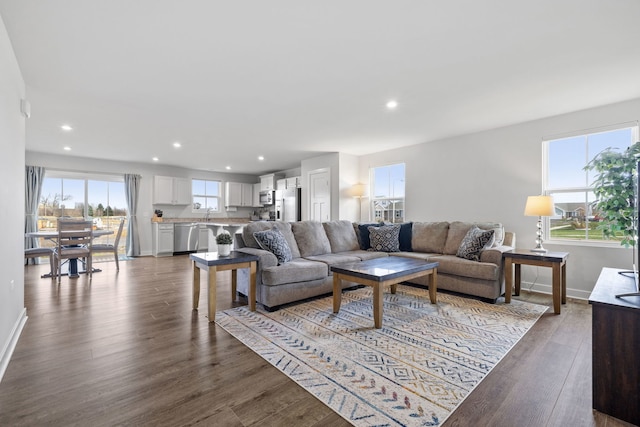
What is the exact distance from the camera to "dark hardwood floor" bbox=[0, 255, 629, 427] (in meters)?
1.60

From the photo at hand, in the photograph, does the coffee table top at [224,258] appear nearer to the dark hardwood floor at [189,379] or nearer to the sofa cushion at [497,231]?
the dark hardwood floor at [189,379]

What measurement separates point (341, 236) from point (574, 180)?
10.6 feet

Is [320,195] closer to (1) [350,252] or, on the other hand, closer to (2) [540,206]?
(1) [350,252]

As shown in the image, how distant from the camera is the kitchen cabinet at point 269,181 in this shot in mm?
8641

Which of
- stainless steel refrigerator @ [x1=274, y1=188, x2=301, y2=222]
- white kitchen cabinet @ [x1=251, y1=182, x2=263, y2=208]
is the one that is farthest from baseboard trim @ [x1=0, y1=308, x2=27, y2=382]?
white kitchen cabinet @ [x1=251, y1=182, x2=263, y2=208]

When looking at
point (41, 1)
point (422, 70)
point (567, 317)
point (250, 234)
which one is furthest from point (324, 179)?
point (41, 1)

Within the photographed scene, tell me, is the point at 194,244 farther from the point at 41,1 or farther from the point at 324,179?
the point at 41,1

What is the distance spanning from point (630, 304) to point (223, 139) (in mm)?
5372

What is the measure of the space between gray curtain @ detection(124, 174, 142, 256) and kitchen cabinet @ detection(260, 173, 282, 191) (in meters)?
3.23

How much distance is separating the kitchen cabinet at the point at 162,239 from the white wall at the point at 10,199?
4.85 metres

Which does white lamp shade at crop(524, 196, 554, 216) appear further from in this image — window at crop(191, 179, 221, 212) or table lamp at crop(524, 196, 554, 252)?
window at crop(191, 179, 221, 212)

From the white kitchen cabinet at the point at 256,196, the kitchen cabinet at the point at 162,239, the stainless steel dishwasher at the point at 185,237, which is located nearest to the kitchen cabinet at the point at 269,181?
the white kitchen cabinet at the point at 256,196

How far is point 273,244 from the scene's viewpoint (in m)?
3.61

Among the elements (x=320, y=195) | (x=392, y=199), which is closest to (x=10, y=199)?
(x=320, y=195)
